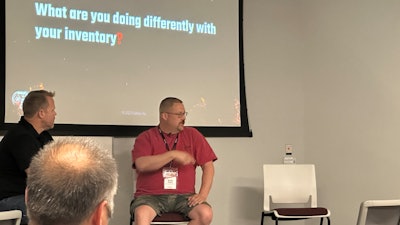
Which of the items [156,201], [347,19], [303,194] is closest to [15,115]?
[156,201]

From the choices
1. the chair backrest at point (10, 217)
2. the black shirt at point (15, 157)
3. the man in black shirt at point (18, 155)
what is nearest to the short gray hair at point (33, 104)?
the man in black shirt at point (18, 155)

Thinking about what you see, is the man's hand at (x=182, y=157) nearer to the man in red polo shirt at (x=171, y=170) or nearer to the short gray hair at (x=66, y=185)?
the man in red polo shirt at (x=171, y=170)

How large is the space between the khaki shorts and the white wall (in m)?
0.71

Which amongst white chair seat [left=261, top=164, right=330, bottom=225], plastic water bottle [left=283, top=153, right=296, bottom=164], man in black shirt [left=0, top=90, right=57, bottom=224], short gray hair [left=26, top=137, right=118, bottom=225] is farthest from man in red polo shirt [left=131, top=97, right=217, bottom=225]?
short gray hair [left=26, top=137, right=118, bottom=225]

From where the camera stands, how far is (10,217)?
6.91 ft

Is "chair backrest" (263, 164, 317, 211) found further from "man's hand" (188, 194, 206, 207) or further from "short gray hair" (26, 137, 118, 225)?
"short gray hair" (26, 137, 118, 225)

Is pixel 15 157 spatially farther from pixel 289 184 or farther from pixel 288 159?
pixel 288 159

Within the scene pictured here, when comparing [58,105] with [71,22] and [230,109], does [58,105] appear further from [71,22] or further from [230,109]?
[230,109]

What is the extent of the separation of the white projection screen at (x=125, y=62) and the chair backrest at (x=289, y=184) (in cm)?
59

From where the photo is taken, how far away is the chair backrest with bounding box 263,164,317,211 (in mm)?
4438

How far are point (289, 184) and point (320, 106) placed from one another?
97 cm

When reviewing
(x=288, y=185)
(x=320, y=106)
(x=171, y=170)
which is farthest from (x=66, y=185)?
(x=320, y=106)

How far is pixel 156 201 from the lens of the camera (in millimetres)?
3768

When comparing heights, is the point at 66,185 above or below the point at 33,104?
below
